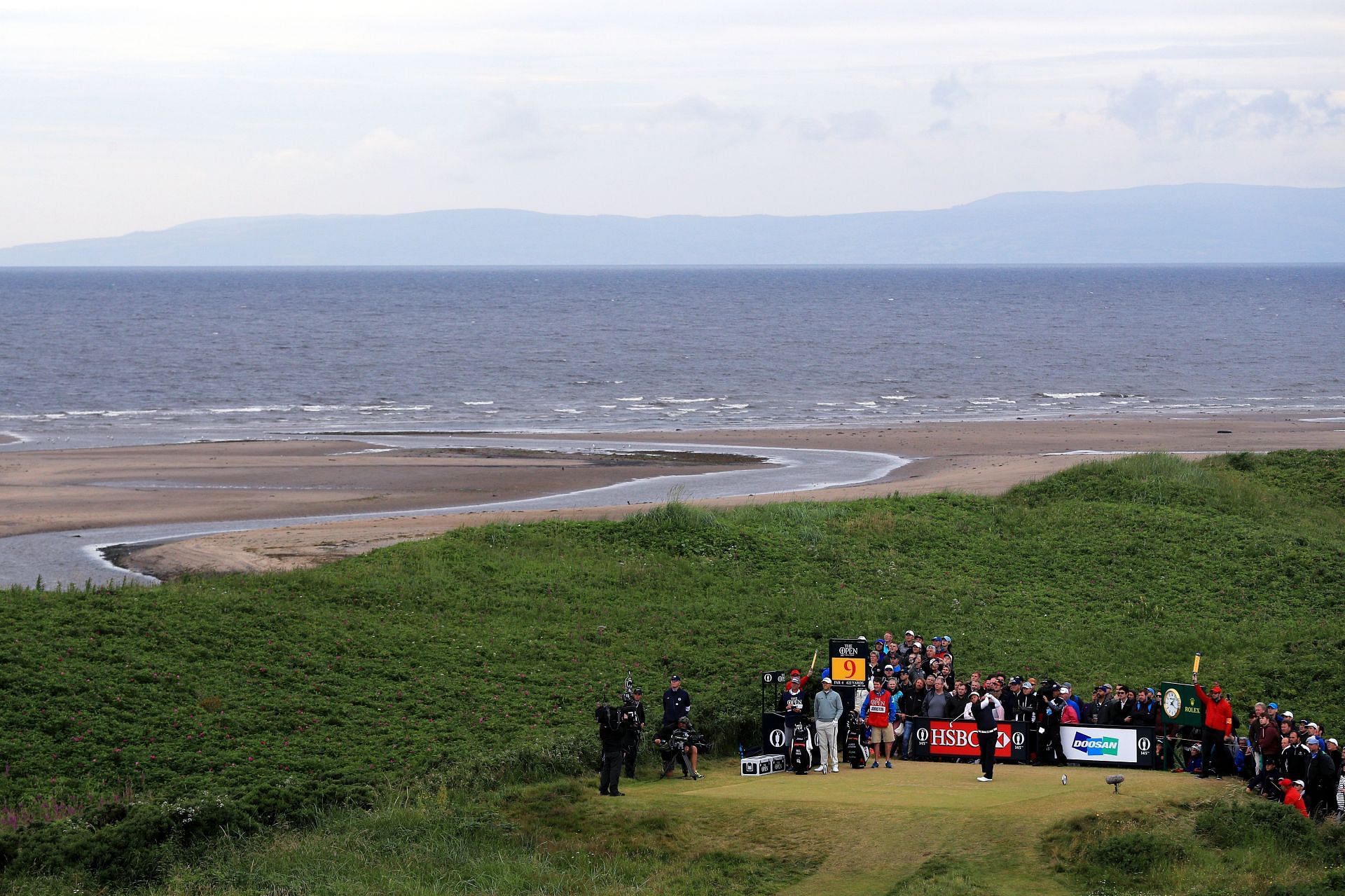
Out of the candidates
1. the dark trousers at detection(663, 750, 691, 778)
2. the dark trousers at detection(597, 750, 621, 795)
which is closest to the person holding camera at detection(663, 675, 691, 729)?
the dark trousers at detection(663, 750, 691, 778)

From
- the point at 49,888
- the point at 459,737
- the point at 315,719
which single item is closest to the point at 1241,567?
the point at 459,737

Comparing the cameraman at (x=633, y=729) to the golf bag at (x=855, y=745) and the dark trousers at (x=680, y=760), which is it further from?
the golf bag at (x=855, y=745)

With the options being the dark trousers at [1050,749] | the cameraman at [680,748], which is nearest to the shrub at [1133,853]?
the dark trousers at [1050,749]

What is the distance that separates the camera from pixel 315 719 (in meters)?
25.0

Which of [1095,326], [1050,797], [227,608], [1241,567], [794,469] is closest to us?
[1050,797]

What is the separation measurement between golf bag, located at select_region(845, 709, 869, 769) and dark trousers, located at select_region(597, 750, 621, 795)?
418 centimetres

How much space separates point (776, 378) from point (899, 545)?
235 ft

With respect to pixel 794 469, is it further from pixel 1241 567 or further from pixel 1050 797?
pixel 1050 797

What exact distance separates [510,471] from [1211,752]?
137ft

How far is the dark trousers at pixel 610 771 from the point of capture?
2145 centimetres

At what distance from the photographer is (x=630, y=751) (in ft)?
74.3

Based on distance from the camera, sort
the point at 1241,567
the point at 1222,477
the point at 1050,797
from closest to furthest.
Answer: the point at 1050,797
the point at 1241,567
the point at 1222,477

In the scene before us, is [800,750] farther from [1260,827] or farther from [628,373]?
[628,373]

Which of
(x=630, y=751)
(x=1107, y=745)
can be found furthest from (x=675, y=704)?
(x=1107, y=745)
